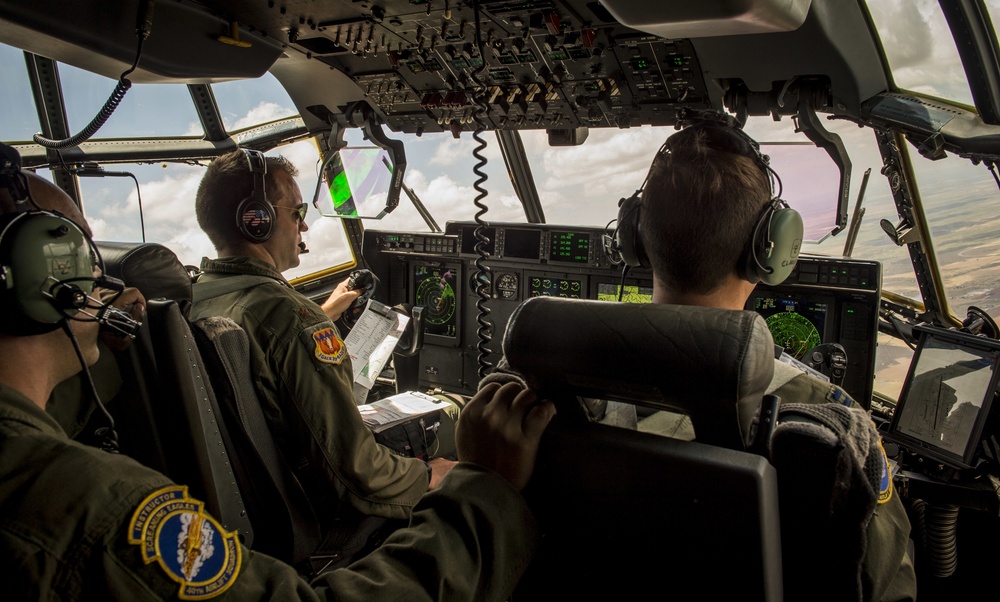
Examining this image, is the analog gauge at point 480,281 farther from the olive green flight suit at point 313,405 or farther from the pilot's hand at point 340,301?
the olive green flight suit at point 313,405

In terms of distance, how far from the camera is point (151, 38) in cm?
184

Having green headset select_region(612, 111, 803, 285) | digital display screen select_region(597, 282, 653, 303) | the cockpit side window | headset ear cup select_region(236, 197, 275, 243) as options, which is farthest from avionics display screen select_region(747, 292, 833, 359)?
the cockpit side window

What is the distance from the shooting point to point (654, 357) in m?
0.66

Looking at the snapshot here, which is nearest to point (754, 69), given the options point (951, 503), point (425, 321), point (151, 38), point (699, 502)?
point (951, 503)

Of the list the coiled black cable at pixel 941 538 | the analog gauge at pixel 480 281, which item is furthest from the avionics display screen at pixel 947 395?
the analog gauge at pixel 480 281

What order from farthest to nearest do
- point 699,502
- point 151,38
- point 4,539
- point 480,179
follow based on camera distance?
point 480,179 → point 151,38 → point 699,502 → point 4,539

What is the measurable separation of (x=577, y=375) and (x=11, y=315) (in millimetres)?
674

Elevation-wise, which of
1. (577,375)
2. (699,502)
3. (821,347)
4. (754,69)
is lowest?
(821,347)

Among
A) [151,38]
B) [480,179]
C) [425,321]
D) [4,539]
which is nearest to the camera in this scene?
[4,539]

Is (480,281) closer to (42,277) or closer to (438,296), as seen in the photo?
(438,296)

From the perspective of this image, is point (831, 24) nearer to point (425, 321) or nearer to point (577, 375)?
point (577, 375)

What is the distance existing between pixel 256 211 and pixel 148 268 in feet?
2.35

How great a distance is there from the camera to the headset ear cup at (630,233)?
126cm

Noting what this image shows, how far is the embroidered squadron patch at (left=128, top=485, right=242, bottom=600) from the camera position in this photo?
0.64m
